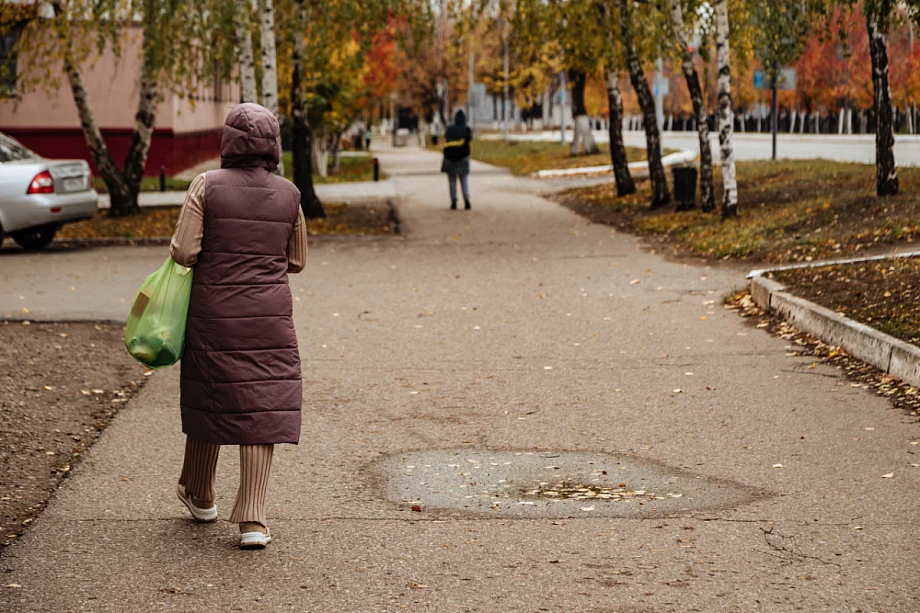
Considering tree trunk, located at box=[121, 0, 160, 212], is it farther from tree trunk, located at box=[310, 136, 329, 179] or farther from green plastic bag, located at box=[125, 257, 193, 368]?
green plastic bag, located at box=[125, 257, 193, 368]

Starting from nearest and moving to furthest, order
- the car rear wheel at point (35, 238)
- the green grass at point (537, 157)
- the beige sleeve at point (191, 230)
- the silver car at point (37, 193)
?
the beige sleeve at point (191, 230), the silver car at point (37, 193), the car rear wheel at point (35, 238), the green grass at point (537, 157)

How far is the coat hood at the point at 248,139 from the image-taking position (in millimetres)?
5078

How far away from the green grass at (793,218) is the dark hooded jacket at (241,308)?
9.87 m

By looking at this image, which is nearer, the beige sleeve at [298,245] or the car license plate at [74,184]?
the beige sleeve at [298,245]

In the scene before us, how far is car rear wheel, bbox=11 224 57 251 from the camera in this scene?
59.4 ft

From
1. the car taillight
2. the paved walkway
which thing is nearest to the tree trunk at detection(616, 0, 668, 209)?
the car taillight

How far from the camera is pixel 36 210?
17.1m

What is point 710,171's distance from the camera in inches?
773

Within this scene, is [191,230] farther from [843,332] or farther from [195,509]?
[843,332]

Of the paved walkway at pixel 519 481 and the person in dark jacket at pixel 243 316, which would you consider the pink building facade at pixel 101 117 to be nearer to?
the paved walkway at pixel 519 481

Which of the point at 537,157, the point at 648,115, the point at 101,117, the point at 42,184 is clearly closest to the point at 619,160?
the point at 648,115

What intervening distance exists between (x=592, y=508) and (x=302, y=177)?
16.7 m

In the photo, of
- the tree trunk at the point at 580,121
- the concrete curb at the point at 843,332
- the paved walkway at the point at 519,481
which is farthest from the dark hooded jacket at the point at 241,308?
the tree trunk at the point at 580,121

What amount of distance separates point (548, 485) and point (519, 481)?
161 mm
